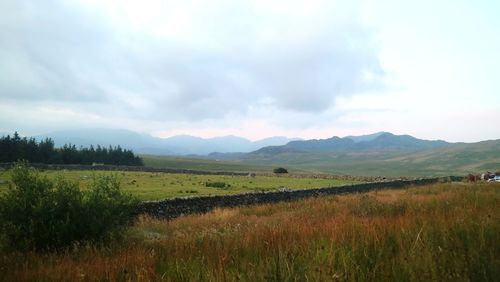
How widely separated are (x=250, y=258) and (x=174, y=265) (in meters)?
0.93

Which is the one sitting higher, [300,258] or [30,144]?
[30,144]

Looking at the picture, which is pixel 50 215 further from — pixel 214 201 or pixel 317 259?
pixel 214 201

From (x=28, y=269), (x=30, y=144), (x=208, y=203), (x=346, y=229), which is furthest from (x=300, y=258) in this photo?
(x=30, y=144)

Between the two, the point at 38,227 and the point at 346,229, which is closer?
the point at 346,229

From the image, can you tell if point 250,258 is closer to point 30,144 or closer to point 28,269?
point 28,269

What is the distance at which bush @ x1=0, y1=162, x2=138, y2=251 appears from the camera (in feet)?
28.2

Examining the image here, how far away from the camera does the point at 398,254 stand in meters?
4.84

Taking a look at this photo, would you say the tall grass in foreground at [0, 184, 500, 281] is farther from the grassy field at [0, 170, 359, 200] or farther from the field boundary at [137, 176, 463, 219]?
the grassy field at [0, 170, 359, 200]

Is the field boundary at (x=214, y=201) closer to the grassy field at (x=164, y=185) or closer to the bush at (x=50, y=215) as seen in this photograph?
the grassy field at (x=164, y=185)

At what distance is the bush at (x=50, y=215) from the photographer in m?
8.59

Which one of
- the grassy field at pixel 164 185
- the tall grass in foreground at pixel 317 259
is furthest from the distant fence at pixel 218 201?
the tall grass in foreground at pixel 317 259

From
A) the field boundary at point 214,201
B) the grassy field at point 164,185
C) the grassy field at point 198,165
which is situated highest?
the grassy field at point 198,165

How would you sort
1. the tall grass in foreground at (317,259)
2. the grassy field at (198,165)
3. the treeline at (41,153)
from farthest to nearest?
the grassy field at (198,165) < the treeline at (41,153) < the tall grass in foreground at (317,259)

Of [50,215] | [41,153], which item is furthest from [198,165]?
[50,215]
